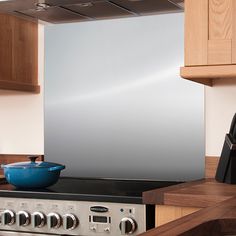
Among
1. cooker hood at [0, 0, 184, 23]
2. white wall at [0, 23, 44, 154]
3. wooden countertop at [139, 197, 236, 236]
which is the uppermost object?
cooker hood at [0, 0, 184, 23]

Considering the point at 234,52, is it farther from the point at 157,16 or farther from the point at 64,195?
the point at 64,195

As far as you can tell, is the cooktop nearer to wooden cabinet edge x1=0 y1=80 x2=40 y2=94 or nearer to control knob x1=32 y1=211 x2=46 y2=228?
control knob x1=32 y1=211 x2=46 y2=228

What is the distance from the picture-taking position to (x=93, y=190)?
242 cm

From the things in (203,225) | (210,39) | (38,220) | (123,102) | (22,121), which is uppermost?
(210,39)

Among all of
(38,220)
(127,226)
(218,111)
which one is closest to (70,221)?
(38,220)

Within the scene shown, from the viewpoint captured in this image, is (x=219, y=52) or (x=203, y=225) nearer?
(x=203, y=225)

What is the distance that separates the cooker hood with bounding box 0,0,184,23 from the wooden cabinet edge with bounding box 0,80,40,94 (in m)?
0.36

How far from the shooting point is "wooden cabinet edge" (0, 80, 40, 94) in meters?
2.93

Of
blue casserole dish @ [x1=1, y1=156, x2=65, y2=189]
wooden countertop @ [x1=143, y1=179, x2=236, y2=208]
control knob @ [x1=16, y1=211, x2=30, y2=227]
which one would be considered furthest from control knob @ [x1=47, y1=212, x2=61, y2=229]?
wooden countertop @ [x1=143, y1=179, x2=236, y2=208]

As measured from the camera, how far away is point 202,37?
7.85ft

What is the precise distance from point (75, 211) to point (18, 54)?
113cm

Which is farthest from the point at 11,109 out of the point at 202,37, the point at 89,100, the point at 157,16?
the point at 202,37

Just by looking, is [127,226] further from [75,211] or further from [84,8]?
[84,8]

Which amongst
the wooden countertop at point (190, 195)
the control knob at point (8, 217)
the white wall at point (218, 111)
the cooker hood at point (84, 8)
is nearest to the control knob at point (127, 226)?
the wooden countertop at point (190, 195)
